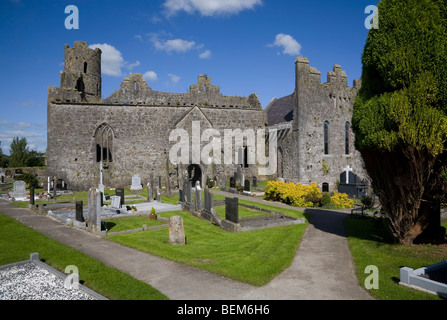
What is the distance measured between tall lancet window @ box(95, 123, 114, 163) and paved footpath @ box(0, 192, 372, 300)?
58.7 ft

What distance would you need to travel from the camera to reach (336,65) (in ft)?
104

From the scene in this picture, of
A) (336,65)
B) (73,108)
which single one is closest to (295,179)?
(336,65)

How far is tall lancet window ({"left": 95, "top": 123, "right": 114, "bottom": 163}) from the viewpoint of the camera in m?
29.9

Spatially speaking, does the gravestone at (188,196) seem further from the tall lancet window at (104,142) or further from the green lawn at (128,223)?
the tall lancet window at (104,142)

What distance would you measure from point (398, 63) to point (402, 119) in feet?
5.84

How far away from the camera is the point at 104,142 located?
30.1 metres

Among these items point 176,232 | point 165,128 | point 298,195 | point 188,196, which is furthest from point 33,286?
point 165,128

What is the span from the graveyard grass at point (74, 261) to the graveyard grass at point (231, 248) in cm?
191

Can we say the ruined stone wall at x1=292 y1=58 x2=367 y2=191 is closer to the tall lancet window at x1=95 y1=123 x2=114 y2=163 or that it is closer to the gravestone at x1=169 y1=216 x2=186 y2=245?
the tall lancet window at x1=95 y1=123 x2=114 y2=163

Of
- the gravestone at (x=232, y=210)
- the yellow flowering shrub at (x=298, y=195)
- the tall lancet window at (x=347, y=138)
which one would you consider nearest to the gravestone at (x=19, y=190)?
the gravestone at (x=232, y=210)

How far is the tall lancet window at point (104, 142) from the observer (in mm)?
29922

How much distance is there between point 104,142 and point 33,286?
23984 mm

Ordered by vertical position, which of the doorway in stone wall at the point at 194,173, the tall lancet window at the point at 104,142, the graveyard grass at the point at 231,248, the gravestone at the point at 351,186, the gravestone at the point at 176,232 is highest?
the tall lancet window at the point at 104,142

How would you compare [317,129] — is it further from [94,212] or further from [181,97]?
[94,212]
